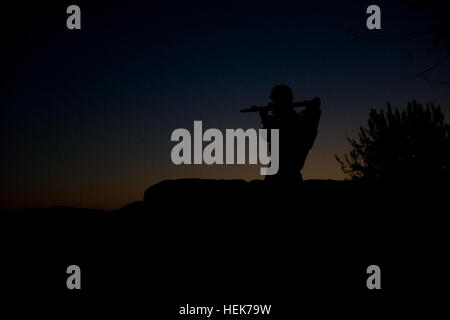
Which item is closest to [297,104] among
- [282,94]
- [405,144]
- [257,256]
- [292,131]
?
[282,94]

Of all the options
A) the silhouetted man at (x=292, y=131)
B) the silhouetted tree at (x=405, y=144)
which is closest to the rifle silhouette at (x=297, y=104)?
the silhouetted man at (x=292, y=131)

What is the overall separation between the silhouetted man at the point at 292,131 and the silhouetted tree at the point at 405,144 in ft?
41.2

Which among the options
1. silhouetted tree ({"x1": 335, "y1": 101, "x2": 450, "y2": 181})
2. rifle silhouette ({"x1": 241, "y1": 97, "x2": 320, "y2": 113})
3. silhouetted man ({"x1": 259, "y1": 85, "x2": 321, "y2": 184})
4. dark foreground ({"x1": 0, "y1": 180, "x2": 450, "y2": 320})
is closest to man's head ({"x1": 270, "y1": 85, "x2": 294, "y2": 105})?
silhouetted man ({"x1": 259, "y1": 85, "x2": 321, "y2": 184})

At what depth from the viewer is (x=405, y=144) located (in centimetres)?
1616

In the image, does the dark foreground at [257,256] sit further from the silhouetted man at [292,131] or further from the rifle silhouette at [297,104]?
the rifle silhouette at [297,104]

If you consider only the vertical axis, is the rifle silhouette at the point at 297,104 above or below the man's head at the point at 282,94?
below

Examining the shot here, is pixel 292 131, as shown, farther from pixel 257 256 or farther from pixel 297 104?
pixel 257 256

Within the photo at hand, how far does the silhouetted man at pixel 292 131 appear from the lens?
3936 mm
